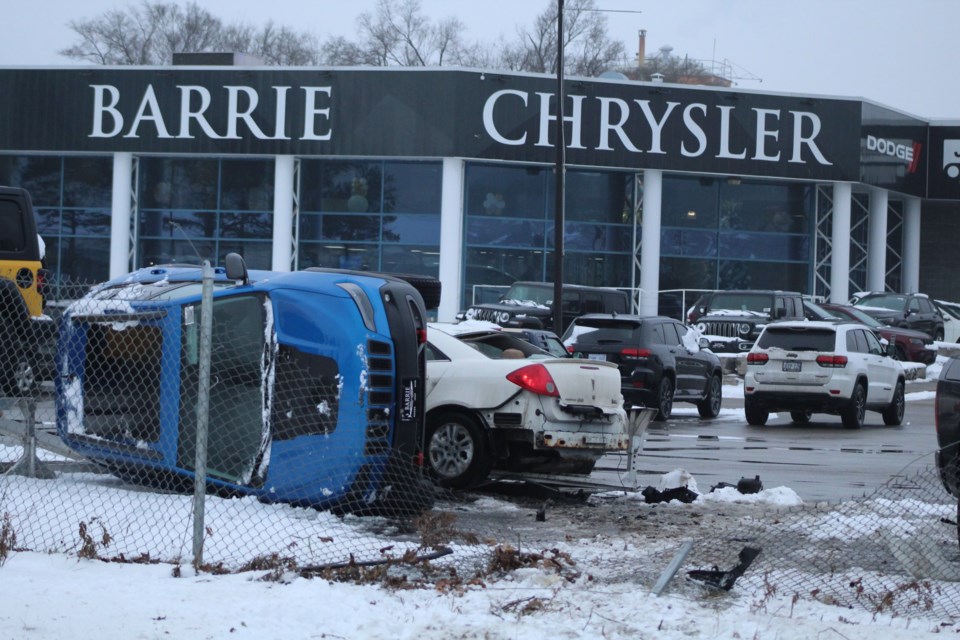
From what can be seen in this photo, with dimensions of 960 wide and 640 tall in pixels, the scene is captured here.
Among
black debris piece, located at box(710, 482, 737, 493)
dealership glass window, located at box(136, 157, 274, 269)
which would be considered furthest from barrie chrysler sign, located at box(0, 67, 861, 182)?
black debris piece, located at box(710, 482, 737, 493)

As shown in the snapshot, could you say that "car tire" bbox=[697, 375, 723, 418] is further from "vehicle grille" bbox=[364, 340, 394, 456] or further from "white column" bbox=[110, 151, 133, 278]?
"white column" bbox=[110, 151, 133, 278]

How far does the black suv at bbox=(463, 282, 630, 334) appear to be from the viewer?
2930cm

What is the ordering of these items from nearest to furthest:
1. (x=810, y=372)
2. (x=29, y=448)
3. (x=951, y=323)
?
(x=29, y=448)
(x=810, y=372)
(x=951, y=323)

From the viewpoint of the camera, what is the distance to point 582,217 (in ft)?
129

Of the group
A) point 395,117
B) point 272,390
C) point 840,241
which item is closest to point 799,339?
point 272,390

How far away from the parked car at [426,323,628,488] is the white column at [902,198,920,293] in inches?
1553

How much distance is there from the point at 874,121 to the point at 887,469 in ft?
97.8

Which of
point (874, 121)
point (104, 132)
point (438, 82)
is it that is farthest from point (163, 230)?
point (874, 121)

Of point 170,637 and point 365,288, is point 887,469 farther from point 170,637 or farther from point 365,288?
point 170,637

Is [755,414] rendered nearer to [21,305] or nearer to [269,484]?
[21,305]

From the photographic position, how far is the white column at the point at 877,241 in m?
44.9

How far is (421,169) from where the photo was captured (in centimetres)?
3800

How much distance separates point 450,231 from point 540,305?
7.60 meters

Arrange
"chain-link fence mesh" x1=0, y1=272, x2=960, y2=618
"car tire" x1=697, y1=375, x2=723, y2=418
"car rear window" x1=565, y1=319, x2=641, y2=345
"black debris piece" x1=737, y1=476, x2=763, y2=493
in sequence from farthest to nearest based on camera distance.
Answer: "car tire" x1=697, y1=375, x2=723, y2=418, "car rear window" x1=565, y1=319, x2=641, y2=345, "black debris piece" x1=737, y1=476, x2=763, y2=493, "chain-link fence mesh" x1=0, y1=272, x2=960, y2=618
